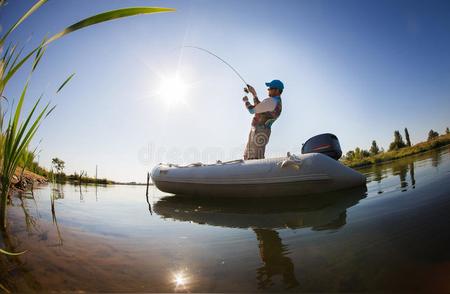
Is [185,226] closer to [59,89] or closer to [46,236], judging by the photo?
[46,236]

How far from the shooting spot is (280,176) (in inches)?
150

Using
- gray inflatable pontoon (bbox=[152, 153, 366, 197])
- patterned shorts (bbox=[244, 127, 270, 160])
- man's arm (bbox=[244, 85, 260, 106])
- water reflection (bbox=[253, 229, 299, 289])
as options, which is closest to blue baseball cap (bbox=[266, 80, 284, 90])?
man's arm (bbox=[244, 85, 260, 106])

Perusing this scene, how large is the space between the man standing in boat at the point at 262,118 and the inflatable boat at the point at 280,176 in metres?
1.09

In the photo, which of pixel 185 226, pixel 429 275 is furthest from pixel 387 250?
pixel 185 226

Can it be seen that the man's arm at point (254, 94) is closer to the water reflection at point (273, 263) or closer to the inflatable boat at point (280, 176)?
the inflatable boat at point (280, 176)

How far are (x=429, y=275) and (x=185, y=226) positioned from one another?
2090 millimetres

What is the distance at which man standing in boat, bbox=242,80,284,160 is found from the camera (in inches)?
207

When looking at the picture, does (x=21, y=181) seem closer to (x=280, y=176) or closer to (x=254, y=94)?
(x=280, y=176)

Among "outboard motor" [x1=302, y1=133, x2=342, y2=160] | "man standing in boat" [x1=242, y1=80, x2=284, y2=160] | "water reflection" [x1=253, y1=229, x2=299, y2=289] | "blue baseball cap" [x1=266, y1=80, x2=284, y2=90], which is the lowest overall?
"water reflection" [x1=253, y1=229, x2=299, y2=289]

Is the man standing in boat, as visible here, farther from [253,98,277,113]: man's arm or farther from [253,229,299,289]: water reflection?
[253,229,299,289]: water reflection

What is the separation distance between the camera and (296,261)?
1.22 metres

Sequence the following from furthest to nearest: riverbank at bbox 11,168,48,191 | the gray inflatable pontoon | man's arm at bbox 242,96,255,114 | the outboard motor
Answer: man's arm at bbox 242,96,255,114 → the outboard motor → riverbank at bbox 11,168,48,191 → the gray inflatable pontoon

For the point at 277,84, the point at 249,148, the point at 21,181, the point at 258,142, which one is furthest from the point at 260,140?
the point at 21,181

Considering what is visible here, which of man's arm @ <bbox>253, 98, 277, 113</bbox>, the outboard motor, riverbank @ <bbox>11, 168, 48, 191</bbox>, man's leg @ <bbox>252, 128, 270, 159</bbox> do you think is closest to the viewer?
riverbank @ <bbox>11, 168, 48, 191</bbox>
